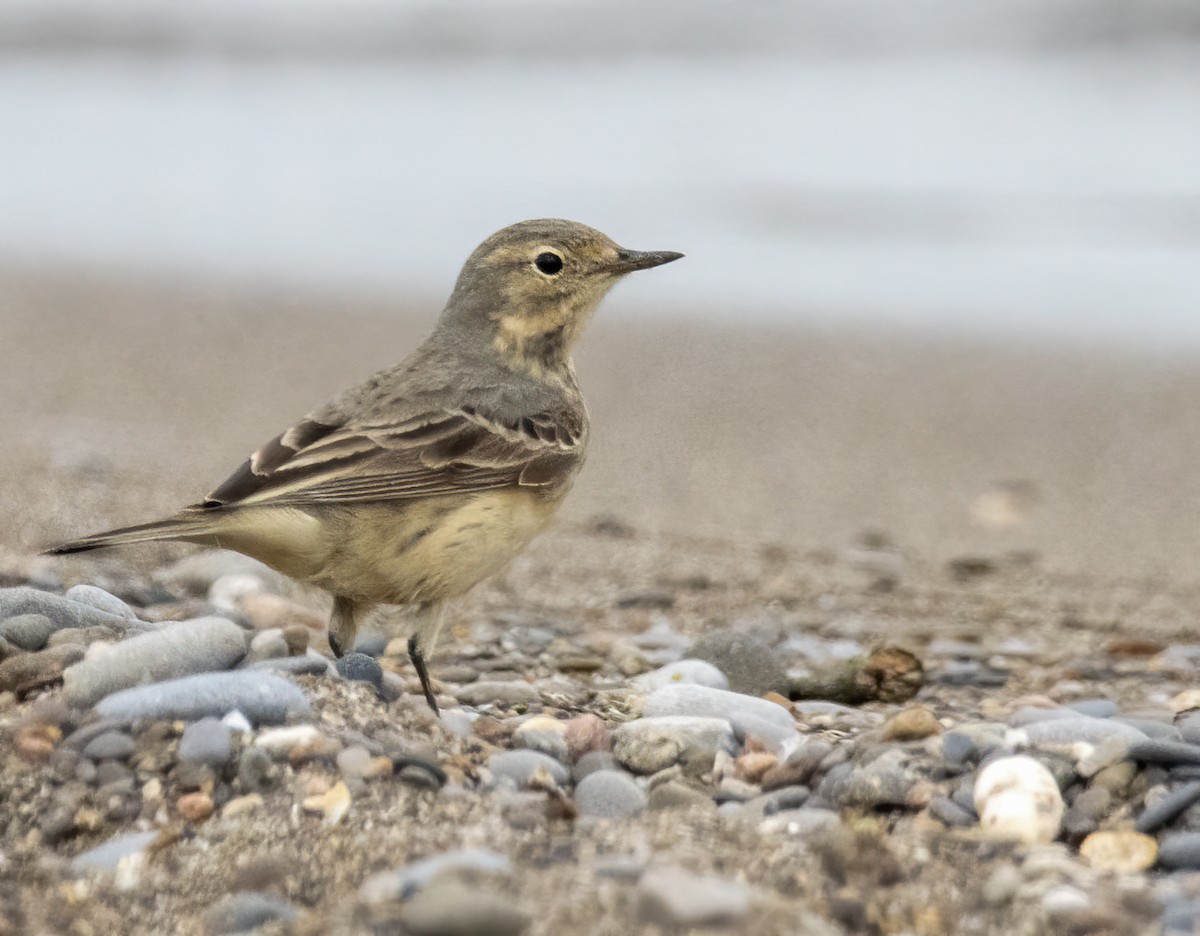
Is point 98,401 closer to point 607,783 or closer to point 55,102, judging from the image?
point 607,783

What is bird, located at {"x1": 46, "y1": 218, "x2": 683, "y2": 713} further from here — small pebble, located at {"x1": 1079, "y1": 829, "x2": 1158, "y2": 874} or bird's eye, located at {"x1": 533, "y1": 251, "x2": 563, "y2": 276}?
small pebble, located at {"x1": 1079, "y1": 829, "x2": 1158, "y2": 874}

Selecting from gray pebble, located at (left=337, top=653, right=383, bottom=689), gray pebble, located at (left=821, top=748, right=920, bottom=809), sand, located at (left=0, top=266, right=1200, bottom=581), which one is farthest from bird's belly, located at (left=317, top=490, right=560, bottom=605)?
sand, located at (left=0, top=266, right=1200, bottom=581)

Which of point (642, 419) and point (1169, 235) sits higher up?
point (1169, 235)

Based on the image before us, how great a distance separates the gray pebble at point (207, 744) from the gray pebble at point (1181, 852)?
2.46m

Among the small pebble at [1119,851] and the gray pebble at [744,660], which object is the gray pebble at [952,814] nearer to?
the small pebble at [1119,851]

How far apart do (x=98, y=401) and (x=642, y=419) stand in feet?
12.6

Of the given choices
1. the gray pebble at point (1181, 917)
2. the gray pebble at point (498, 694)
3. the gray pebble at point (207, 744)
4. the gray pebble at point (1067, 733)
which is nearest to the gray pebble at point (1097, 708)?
the gray pebble at point (1067, 733)

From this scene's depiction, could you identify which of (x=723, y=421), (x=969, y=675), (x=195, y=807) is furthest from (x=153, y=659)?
(x=723, y=421)

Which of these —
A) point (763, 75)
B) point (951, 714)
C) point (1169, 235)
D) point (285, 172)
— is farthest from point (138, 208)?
point (951, 714)

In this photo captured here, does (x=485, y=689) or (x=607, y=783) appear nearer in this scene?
(x=607, y=783)

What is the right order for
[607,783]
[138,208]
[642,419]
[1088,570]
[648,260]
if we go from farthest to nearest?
[138,208]
[642,419]
[1088,570]
[648,260]
[607,783]

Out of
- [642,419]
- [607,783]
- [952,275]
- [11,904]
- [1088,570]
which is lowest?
[11,904]

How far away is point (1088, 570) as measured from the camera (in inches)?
323

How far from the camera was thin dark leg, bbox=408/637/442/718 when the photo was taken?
5.22 metres
